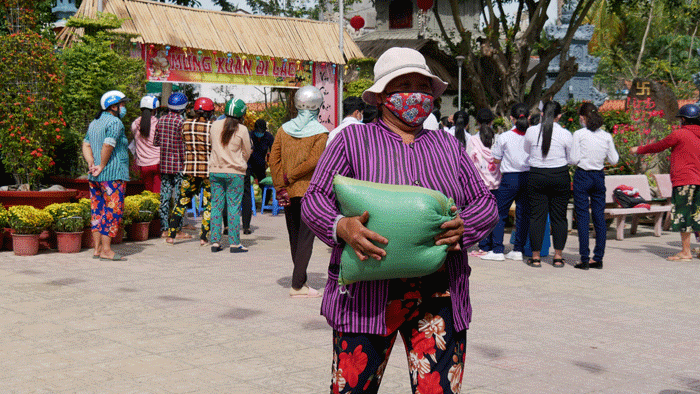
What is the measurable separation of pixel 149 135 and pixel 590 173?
5920 mm

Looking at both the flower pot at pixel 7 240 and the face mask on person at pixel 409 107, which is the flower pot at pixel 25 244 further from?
the face mask on person at pixel 409 107

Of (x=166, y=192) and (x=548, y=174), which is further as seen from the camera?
(x=166, y=192)

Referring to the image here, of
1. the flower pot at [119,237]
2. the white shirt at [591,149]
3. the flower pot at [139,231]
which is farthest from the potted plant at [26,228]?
the white shirt at [591,149]

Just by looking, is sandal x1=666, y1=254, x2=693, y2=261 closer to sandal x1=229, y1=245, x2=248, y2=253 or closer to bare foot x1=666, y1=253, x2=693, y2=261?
bare foot x1=666, y1=253, x2=693, y2=261

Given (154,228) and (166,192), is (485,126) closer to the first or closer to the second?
(166,192)

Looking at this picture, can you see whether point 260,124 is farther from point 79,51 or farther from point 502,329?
point 502,329

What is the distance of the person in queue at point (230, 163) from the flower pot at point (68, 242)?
1.60 m

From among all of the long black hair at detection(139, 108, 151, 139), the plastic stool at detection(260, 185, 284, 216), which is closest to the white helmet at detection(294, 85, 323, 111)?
the long black hair at detection(139, 108, 151, 139)

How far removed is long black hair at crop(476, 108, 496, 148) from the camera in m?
10.4

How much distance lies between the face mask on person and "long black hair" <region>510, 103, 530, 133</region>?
261 inches

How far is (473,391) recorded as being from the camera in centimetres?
477

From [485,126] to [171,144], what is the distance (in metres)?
4.12

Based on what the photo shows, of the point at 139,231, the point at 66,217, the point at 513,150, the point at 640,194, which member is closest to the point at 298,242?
the point at 513,150

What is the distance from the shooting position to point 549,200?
9555 mm
